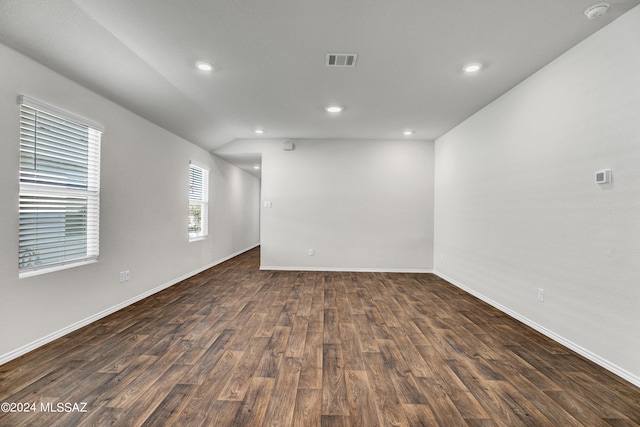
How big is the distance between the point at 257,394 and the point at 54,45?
297 cm

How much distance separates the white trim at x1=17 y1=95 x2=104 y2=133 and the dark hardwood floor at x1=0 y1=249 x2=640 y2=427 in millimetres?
1993

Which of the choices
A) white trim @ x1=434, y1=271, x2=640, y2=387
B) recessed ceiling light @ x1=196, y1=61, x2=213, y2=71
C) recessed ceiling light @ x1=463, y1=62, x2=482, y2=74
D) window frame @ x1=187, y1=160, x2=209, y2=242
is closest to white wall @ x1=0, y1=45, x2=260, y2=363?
window frame @ x1=187, y1=160, x2=209, y2=242

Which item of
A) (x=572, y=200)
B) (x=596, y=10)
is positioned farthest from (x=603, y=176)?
(x=596, y=10)

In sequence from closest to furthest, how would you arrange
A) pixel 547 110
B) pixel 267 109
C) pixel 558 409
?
1. pixel 558 409
2. pixel 547 110
3. pixel 267 109

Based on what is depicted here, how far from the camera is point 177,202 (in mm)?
4652

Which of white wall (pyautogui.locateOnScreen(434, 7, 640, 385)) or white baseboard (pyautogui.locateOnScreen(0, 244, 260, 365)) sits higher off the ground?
white wall (pyautogui.locateOnScreen(434, 7, 640, 385))

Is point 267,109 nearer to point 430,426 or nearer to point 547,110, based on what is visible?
point 547,110

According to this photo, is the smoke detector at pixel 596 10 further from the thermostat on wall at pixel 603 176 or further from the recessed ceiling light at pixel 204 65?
the recessed ceiling light at pixel 204 65

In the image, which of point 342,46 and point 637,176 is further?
point 342,46

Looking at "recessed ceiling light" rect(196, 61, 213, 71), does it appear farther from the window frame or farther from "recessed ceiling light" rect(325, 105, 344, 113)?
the window frame

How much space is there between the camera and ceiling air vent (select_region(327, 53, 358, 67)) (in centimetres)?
262

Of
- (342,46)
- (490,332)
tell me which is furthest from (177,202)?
(490,332)

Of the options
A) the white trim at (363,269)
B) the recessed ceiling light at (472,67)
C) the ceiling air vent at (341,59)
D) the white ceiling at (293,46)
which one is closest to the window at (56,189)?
the white ceiling at (293,46)

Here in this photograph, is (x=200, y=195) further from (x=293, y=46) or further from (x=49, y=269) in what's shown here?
(x=293, y=46)
